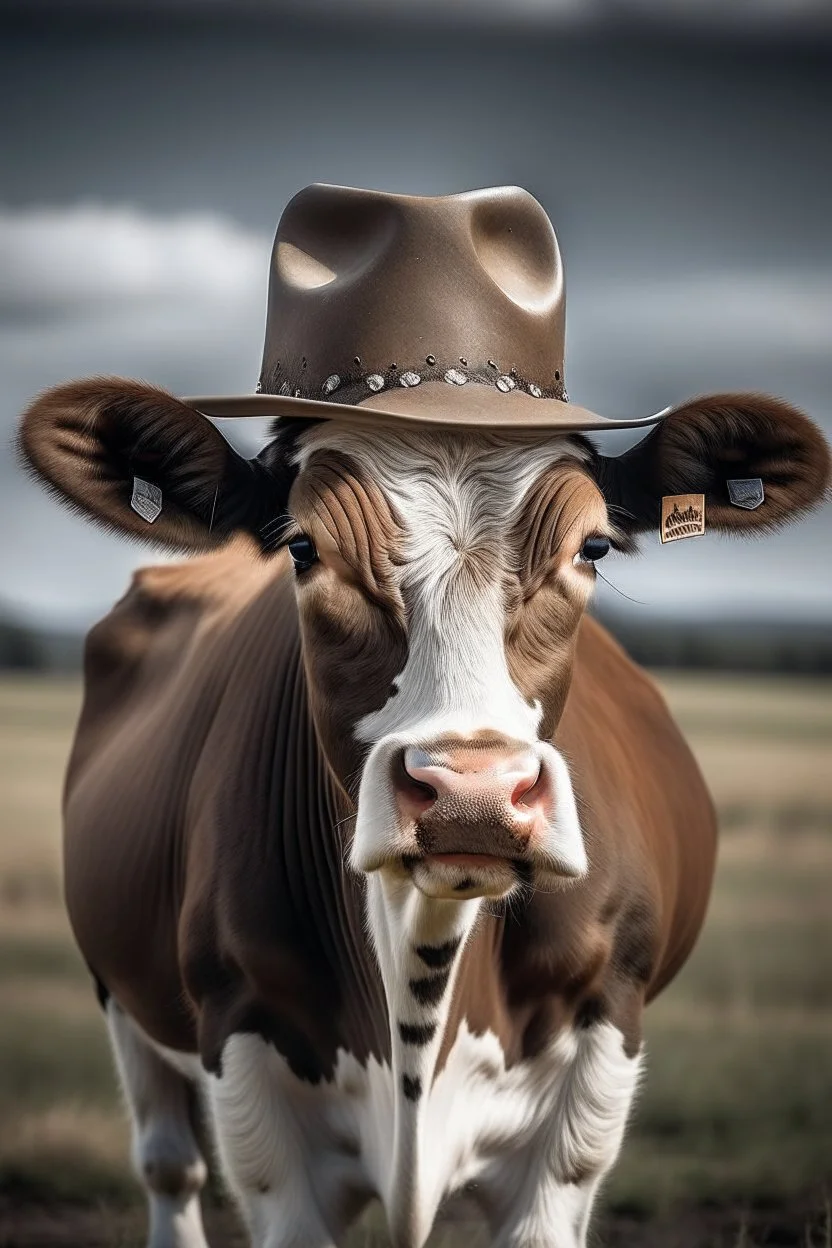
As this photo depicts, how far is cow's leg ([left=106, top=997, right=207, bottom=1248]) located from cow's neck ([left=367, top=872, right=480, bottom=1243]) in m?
1.85

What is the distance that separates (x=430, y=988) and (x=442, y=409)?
3.71 feet

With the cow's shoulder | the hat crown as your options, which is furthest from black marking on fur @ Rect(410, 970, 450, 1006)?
the cow's shoulder

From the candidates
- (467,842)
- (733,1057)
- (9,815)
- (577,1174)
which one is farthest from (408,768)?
(9,815)

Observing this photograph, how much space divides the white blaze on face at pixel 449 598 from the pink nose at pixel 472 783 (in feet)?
0.11

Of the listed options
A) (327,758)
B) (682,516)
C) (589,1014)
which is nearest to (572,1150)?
(589,1014)

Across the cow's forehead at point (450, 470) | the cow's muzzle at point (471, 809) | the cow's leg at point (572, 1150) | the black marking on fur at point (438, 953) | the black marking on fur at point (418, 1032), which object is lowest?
the cow's leg at point (572, 1150)

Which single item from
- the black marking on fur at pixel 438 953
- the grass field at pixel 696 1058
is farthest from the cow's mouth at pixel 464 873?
the grass field at pixel 696 1058

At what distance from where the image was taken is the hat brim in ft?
9.23

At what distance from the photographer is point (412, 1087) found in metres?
3.14

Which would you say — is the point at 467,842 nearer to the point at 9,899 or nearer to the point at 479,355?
the point at 479,355

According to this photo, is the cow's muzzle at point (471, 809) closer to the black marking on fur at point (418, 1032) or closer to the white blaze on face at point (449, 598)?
the white blaze on face at point (449, 598)

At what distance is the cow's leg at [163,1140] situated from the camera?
16.3 feet

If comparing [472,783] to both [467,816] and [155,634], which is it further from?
[155,634]

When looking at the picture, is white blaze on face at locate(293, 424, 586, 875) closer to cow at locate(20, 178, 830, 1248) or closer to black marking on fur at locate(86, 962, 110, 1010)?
cow at locate(20, 178, 830, 1248)
